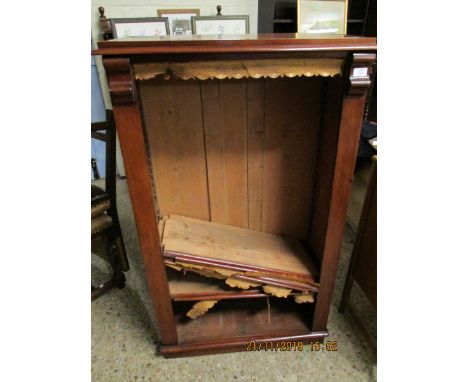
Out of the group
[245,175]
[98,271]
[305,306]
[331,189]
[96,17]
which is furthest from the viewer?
[96,17]

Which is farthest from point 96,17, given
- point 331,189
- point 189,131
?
point 331,189

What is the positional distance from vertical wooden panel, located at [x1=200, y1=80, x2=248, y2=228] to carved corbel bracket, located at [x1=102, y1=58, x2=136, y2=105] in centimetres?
33

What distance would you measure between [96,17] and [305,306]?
89.7 inches

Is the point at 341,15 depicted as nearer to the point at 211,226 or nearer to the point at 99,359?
the point at 211,226

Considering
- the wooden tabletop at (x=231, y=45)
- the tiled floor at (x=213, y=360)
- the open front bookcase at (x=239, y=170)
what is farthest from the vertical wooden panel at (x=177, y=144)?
the tiled floor at (x=213, y=360)

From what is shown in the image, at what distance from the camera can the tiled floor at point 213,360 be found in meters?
1.11

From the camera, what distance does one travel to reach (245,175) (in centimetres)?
115

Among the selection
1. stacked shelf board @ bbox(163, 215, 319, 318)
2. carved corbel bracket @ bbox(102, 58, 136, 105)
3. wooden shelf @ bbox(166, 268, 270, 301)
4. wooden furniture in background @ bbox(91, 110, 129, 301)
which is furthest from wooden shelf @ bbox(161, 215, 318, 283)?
carved corbel bracket @ bbox(102, 58, 136, 105)

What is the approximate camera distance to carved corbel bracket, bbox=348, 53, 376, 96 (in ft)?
2.37

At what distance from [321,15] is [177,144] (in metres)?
1.75

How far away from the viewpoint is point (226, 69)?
0.71 meters

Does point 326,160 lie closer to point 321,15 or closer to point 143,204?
point 143,204

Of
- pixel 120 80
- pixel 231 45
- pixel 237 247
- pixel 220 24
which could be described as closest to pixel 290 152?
pixel 237 247

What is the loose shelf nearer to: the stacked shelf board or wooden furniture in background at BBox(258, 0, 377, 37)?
the stacked shelf board
